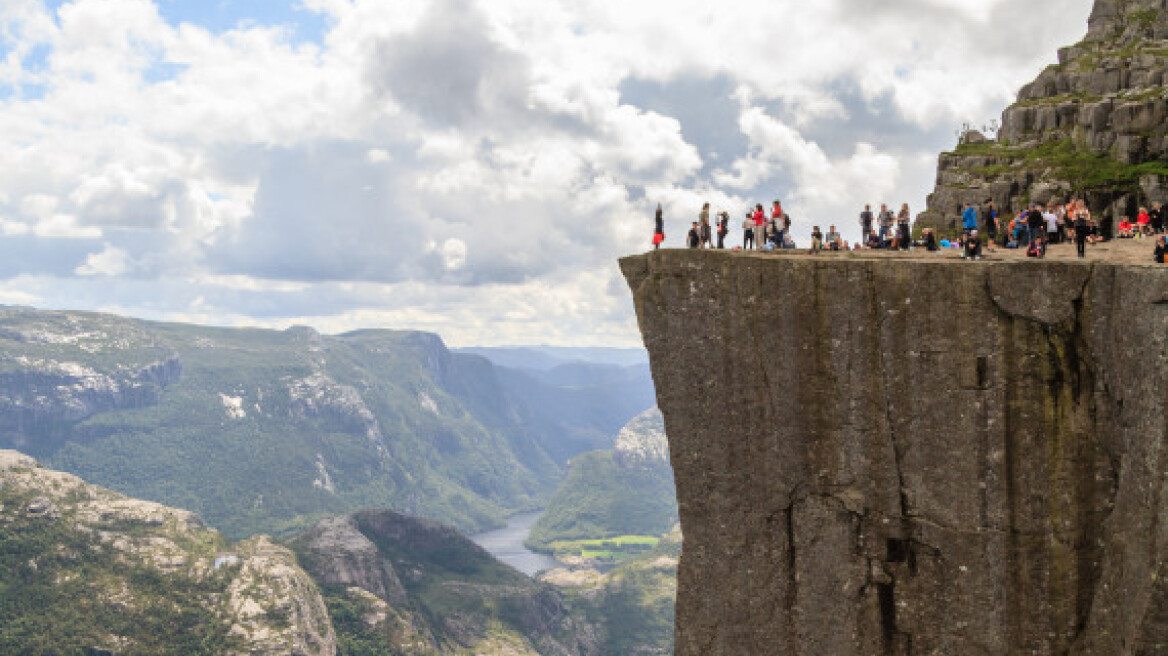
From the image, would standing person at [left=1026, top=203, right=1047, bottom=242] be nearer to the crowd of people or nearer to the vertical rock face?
the crowd of people

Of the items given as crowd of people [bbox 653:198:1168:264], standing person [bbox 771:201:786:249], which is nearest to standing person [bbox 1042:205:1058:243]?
crowd of people [bbox 653:198:1168:264]

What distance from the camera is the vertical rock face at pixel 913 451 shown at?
25.8 meters

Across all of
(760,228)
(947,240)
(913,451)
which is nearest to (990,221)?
(947,240)

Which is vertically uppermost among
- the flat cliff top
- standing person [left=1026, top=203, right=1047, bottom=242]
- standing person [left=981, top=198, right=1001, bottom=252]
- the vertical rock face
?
standing person [left=981, top=198, right=1001, bottom=252]

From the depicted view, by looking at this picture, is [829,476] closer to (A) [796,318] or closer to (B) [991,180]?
(A) [796,318]

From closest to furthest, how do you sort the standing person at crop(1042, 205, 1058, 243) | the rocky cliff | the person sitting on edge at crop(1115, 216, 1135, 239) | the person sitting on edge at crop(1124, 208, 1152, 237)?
1. the standing person at crop(1042, 205, 1058, 243)
2. the person sitting on edge at crop(1124, 208, 1152, 237)
3. the person sitting on edge at crop(1115, 216, 1135, 239)
4. the rocky cliff

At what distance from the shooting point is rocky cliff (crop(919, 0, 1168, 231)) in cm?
4825

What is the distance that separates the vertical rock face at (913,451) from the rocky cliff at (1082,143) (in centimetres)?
2510

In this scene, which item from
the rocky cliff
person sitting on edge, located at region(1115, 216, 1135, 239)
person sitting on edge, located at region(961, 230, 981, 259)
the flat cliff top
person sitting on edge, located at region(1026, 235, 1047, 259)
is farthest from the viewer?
the rocky cliff

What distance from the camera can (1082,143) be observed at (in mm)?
53938

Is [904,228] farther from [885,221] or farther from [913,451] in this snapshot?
[913,451]

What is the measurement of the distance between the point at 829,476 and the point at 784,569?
12.4 ft

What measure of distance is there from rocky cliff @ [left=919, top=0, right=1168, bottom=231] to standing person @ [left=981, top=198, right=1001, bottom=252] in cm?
73

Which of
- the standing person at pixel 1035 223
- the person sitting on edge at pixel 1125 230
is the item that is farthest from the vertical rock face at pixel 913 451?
the person sitting on edge at pixel 1125 230
